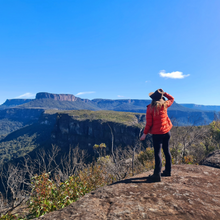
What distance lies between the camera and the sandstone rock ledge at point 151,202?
228cm

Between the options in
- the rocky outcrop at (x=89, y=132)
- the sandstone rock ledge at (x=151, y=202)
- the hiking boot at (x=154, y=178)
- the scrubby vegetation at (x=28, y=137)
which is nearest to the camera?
the sandstone rock ledge at (x=151, y=202)

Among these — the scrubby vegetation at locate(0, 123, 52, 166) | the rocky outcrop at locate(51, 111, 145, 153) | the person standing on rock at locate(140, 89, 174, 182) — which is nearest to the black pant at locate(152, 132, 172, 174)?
the person standing on rock at locate(140, 89, 174, 182)

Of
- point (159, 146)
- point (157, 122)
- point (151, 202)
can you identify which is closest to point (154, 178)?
point (159, 146)

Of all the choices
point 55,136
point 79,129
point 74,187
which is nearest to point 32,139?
point 55,136

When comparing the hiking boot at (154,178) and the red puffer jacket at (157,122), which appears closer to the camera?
the hiking boot at (154,178)

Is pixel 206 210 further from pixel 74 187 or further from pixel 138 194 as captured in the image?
pixel 74 187

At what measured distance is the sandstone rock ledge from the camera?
2283mm

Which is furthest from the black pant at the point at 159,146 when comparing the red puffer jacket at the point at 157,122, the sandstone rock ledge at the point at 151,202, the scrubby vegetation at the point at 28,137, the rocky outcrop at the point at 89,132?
the scrubby vegetation at the point at 28,137

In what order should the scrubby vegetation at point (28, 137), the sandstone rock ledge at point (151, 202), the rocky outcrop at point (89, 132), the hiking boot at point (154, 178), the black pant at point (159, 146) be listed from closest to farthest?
the sandstone rock ledge at point (151, 202)
the hiking boot at point (154, 178)
the black pant at point (159, 146)
the rocky outcrop at point (89, 132)
the scrubby vegetation at point (28, 137)

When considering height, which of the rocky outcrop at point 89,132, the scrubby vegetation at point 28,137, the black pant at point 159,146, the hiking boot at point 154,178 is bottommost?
the scrubby vegetation at point 28,137

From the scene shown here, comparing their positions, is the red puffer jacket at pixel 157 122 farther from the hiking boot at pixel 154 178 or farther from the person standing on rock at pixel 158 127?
the hiking boot at pixel 154 178

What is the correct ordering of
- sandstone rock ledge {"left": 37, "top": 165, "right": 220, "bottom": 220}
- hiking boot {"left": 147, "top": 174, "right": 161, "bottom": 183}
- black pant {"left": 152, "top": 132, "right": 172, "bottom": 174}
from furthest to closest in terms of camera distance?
black pant {"left": 152, "top": 132, "right": 172, "bottom": 174}
hiking boot {"left": 147, "top": 174, "right": 161, "bottom": 183}
sandstone rock ledge {"left": 37, "top": 165, "right": 220, "bottom": 220}

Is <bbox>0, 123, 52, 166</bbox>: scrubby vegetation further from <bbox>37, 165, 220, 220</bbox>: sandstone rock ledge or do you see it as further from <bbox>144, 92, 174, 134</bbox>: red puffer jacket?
<bbox>37, 165, 220, 220</bbox>: sandstone rock ledge

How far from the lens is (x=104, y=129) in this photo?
94.4 metres
